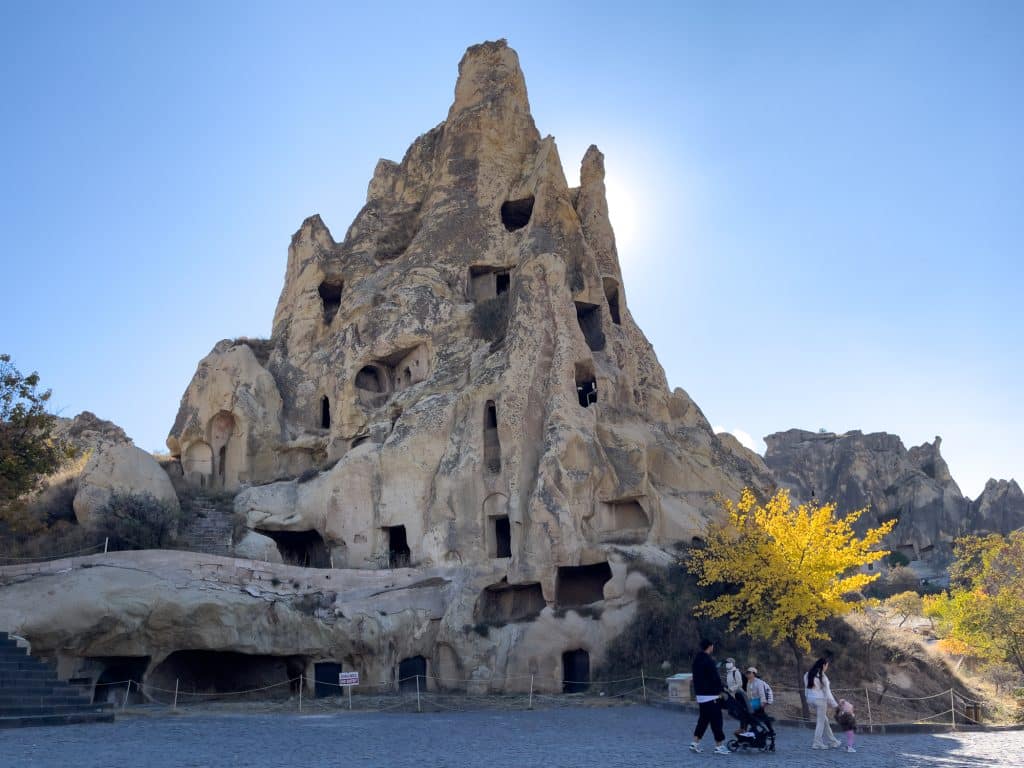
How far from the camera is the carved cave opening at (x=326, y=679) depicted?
25781mm

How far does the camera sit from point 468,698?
25.6 meters

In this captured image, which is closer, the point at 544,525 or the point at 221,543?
the point at 544,525

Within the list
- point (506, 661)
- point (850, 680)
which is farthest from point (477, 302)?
point (850, 680)

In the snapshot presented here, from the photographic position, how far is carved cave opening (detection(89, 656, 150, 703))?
23156mm

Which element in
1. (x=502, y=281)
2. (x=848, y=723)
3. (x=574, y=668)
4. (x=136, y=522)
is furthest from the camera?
(x=502, y=281)

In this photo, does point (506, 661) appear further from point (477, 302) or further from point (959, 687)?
point (477, 302)

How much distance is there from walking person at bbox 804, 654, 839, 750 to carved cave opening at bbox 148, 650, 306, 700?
52.4 ft

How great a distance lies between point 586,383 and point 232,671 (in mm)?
17716

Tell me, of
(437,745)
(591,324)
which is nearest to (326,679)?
(437,745)

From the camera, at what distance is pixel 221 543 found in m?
32.5

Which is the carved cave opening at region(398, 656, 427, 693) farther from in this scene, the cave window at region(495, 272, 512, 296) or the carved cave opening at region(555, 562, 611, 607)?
the cave window at region(495, 272, 512, 296)

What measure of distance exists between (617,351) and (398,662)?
662 inches

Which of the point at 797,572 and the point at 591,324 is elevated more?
the point at 591,324

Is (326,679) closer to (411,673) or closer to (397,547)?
(411,673)
